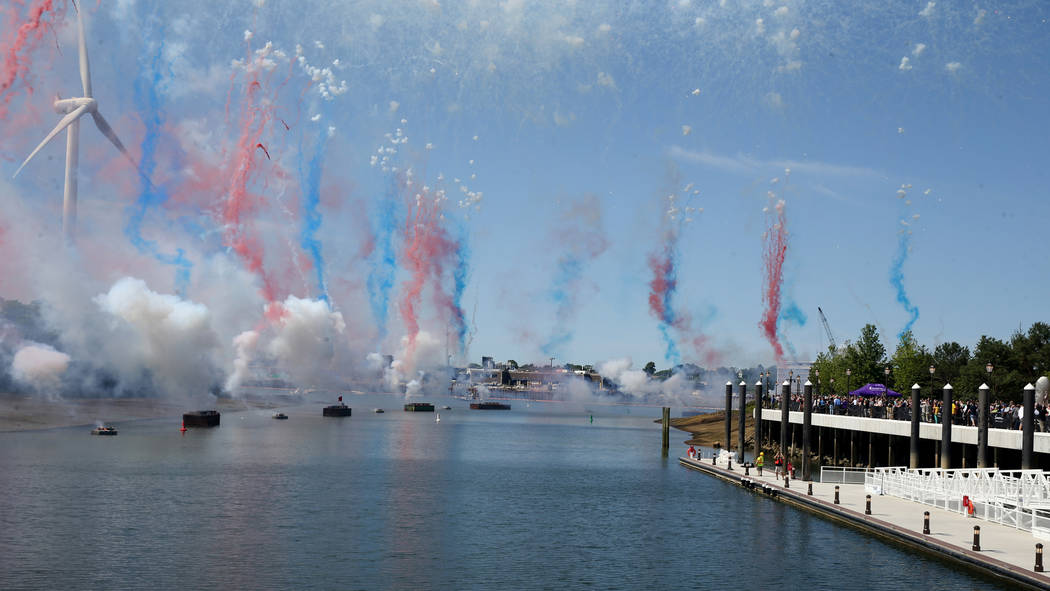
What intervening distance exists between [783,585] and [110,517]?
134 ft

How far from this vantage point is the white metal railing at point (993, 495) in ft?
162

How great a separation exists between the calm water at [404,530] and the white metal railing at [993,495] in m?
5.89

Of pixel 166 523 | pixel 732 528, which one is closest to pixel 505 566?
pixel 732 528

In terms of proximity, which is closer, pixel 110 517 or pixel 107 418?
pixel 110 517

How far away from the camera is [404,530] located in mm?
59375

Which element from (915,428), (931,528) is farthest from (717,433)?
(931,528)

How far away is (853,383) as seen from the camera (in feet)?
563

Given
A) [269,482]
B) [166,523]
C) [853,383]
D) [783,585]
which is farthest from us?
[853,383]

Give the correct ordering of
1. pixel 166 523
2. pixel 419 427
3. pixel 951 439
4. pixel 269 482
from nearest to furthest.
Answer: pixel 166 523
pixel 951 439
pixel 269 482
pixel 419 427

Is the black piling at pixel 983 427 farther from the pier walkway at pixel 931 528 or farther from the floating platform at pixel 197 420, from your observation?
the floating platform at pixel 197 420

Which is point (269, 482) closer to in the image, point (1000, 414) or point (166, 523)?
point (166, 523)

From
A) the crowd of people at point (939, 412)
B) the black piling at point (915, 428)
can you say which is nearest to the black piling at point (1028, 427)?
the crowd of people at point (939, 412)

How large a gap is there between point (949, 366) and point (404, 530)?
141135 millimetres

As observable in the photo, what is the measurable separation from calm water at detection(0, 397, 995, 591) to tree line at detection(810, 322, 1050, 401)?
186ft
